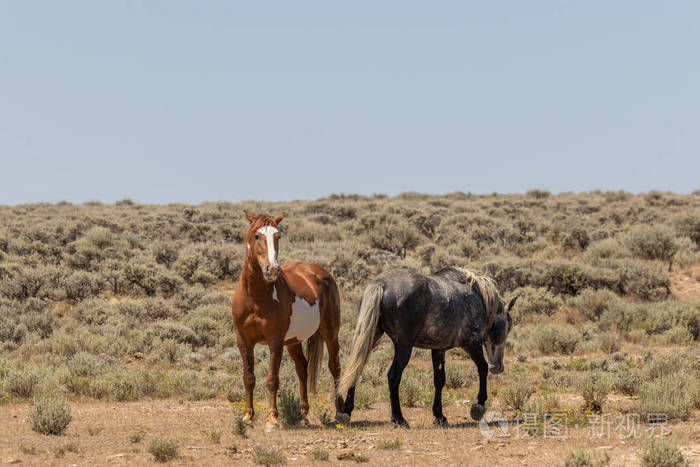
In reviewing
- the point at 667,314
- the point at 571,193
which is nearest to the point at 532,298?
the point at 667,314

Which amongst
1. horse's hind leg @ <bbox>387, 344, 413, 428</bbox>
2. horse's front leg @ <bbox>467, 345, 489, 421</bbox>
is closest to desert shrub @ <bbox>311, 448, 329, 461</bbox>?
horse's hind leg @ <bbox>387, 344, 413, 428</bbox>

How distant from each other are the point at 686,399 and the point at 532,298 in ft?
31.8

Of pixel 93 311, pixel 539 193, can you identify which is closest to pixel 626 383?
pixel 93 311

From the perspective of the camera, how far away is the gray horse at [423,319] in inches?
310

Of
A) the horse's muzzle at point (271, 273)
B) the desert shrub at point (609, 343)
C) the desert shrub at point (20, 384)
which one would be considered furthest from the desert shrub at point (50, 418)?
the desert shrub at point (609, 343)

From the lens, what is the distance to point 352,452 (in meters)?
6.41

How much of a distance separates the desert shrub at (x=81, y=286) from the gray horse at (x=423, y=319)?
489 inches

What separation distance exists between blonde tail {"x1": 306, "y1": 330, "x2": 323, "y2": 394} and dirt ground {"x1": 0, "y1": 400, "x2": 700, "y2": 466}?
84cm

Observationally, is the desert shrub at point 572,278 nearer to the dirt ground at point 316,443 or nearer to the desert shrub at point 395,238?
the desert shrub at point 395,238

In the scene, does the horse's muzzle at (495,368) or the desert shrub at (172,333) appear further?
the desert shrub at (172,333)

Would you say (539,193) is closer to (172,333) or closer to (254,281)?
(172,333)

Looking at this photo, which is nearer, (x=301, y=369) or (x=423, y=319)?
(x=423, y=319)

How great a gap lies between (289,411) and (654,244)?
61.3 feet

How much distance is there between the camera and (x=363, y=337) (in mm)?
7773
